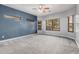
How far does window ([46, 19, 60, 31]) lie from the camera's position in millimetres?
11469

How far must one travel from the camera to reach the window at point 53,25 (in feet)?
37.6

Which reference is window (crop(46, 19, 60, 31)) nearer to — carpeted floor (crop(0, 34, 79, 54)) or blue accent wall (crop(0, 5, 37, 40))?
blue accent wall (crop(0, 5, 37, 40))

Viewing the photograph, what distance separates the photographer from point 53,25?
40.1 ft

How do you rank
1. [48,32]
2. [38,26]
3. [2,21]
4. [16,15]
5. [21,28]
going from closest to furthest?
[2,21], [16,15], [21,28], [48,32], [38,26]

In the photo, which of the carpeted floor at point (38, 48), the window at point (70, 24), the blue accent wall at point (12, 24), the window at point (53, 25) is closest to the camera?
the carpeted floor at point (38, 48)

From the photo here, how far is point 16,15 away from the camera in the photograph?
873cm

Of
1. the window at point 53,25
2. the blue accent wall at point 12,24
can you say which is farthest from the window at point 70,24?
the blue accent wall at point 12,24

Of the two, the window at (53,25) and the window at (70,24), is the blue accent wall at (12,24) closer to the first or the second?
the window at (53,25)

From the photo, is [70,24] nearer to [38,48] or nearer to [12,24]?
[12,24]

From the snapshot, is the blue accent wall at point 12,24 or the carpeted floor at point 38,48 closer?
the carpeted floor at point 38,48

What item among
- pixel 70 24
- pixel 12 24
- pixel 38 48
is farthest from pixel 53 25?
pixel 38 48
